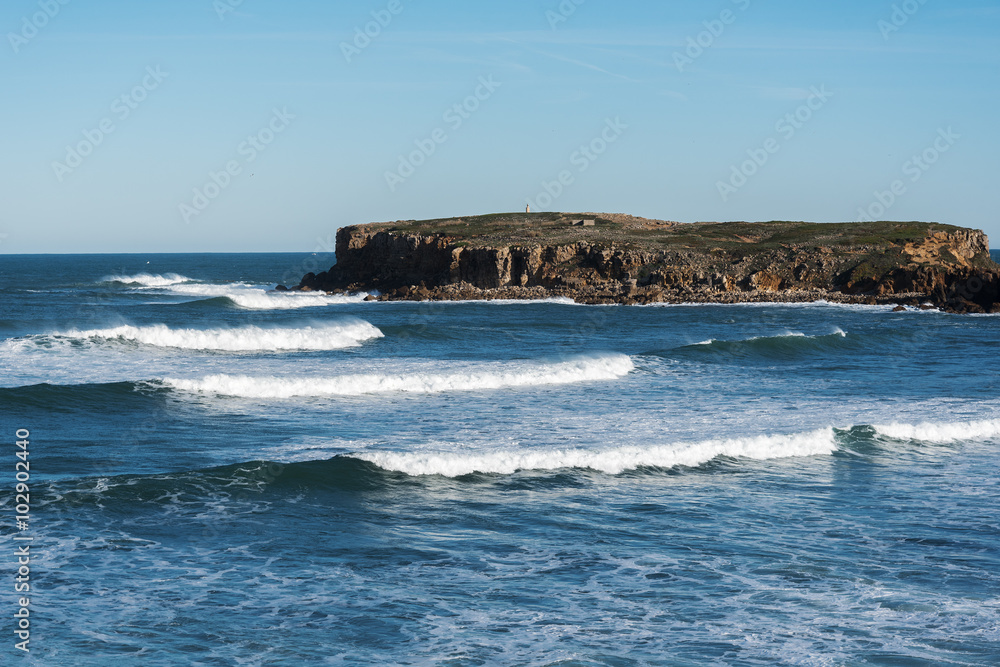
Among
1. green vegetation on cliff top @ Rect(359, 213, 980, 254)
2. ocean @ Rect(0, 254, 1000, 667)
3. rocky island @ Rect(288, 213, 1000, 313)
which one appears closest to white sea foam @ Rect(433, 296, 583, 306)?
rocky island @ Rect(288, 213, 1000, 313)

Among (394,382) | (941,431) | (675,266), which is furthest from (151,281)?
(941,431)

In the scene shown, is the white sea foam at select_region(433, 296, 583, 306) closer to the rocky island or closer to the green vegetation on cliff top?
the rocky island

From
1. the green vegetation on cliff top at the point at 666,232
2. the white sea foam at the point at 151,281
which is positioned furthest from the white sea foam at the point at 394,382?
the white sea foam at the point at 151,281

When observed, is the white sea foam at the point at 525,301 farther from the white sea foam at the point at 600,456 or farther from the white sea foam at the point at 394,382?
the white sea foam at the point at 600,456

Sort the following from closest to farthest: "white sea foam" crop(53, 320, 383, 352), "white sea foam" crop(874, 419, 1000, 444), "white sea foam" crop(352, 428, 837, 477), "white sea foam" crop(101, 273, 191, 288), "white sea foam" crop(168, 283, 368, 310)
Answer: "white sea foam" crop(352, 428, 837, 477)
"white sea foam" crop(874, 419, 1000, 444)
"white sea foam" crop(53, 320, 383, 352)
"white sea foam" crop(168, 283, 368, 310)
"white sea foam" crop(101, 273, 191, 288)

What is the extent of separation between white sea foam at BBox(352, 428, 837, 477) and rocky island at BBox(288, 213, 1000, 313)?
39.3 metres

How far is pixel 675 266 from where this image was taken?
60.9m

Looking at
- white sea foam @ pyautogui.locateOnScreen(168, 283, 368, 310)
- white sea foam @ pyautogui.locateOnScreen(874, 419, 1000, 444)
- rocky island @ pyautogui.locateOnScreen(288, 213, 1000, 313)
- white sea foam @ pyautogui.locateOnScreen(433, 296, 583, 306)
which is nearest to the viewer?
white sea foam @ pyautogui.locateOnScreen(874, 419, 1000, 444)

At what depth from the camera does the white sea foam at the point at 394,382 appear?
69.6 ft

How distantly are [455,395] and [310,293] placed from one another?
4579cm

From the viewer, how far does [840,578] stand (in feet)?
29.7

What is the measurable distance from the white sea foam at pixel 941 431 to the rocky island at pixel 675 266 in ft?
118

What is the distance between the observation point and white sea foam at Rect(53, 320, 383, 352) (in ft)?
103

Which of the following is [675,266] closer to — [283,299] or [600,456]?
[283,299]
